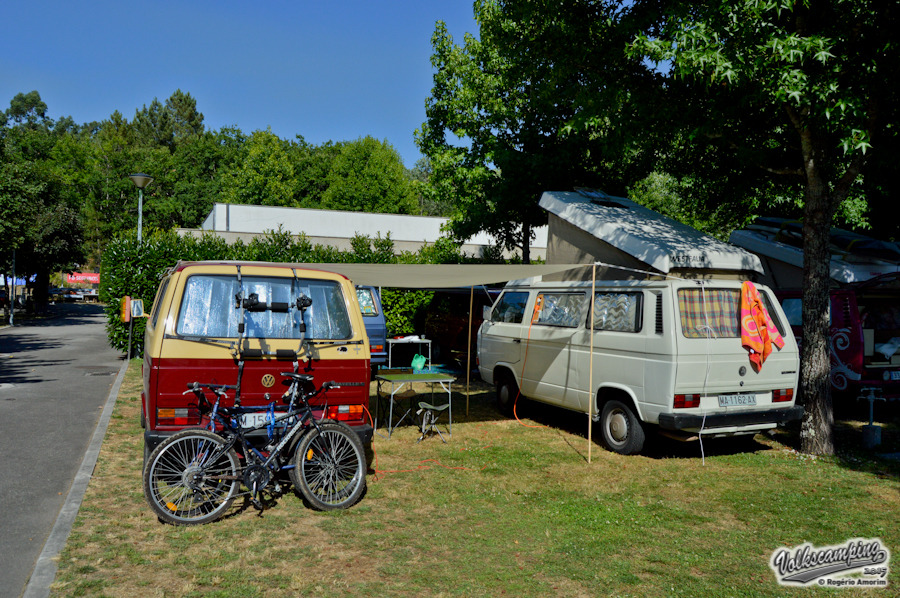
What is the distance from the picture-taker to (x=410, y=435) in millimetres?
9031

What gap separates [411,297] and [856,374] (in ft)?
37.7

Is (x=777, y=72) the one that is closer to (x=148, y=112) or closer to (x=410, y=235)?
(x=410, y=235)

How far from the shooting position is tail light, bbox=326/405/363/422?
607 centimetres

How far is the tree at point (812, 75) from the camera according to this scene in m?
7.00

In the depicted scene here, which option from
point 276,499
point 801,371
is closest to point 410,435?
point 276,499

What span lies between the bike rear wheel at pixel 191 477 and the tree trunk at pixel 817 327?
6440 mm

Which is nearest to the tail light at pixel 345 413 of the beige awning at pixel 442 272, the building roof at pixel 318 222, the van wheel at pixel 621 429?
the beige awning at pixel 442 272

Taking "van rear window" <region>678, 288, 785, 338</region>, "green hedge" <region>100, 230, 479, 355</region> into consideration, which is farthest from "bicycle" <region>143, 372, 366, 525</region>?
"green hedge" <region>100, 230, 479, 355</region>

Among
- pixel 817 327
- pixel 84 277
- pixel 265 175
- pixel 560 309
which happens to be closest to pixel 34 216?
pixel 265 175

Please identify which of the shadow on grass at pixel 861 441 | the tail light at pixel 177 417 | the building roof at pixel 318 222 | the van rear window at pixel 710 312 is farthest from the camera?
the building roof at pixel 318 222

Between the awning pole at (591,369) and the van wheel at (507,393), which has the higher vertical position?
the awning pole at (591,369)

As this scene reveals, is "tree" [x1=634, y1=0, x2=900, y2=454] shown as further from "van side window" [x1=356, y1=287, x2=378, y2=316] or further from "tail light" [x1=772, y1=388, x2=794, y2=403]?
"van side window" [x1=356, y1=287, x2=378, y2=316]

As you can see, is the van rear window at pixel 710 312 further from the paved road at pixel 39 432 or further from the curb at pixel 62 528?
the paved road at pixel 39 432

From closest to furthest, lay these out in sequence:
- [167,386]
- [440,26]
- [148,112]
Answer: [167,386], [440,26], [148,112]
